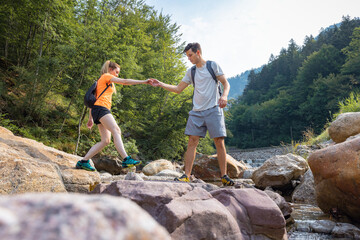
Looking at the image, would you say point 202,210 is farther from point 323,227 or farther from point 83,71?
point 83,71

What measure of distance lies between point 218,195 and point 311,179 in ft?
13.9

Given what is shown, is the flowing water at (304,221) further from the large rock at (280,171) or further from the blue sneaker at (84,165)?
the blue sneaker at (84,165)

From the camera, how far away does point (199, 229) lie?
2176 mm

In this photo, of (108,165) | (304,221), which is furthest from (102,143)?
(108,165)

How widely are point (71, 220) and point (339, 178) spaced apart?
14.4ft

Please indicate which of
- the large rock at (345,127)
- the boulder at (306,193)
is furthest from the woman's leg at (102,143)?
the large rock at (345,127)

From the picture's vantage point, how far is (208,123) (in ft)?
14.5

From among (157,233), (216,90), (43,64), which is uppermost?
(43,64)

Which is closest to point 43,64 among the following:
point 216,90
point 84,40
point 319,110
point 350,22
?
point 84,40

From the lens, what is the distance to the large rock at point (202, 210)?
7.08 ft

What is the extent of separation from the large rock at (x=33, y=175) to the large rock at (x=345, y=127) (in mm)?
7570

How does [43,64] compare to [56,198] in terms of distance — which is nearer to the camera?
[56,198]

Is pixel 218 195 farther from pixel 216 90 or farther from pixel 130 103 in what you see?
pixel 130 103

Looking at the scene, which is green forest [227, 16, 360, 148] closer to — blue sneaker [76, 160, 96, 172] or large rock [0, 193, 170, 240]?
blue sneaker [76, 160, 96, 172]
